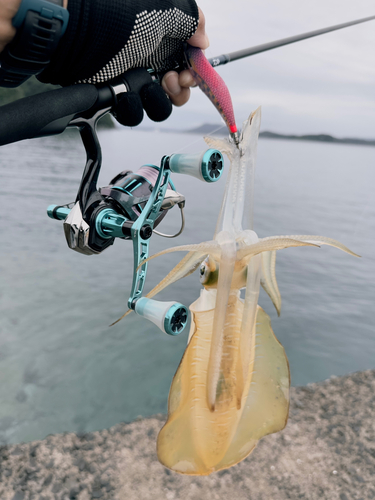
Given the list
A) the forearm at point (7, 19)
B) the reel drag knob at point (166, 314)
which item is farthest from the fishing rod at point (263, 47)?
the reel drag knob at point (166, 314)

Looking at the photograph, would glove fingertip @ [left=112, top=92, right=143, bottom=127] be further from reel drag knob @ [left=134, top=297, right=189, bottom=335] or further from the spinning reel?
reel drag knob @ [left=134, top=297, right=189, bottom=335]

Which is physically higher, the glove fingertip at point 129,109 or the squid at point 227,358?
the glove fingertip at point 129,109

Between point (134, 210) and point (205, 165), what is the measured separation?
0.52m

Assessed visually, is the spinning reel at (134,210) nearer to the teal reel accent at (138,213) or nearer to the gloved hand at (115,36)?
the teal reel accent at (138,213)

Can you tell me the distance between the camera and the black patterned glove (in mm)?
897

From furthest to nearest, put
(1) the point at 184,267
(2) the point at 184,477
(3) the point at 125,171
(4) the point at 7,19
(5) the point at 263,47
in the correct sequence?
1. (2) the point at 184,477
2. (3) the point at 125,171
3. (5) the point at 263,47
4. (1) the point at 184,267
5. (4) the point at 7,19

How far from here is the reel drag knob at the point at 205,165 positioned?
1209 mm

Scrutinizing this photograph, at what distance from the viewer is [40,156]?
70.1 feet

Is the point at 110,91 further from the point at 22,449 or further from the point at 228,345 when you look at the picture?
the point at 22,449

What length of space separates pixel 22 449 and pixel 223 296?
2.69m

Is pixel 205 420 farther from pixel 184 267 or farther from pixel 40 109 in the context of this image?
pixel 40 109

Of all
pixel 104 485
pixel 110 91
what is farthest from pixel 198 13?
pixel 104 485

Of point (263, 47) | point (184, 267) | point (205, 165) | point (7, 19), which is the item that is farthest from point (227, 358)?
point (263, 47)

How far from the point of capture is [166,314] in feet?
4.26
